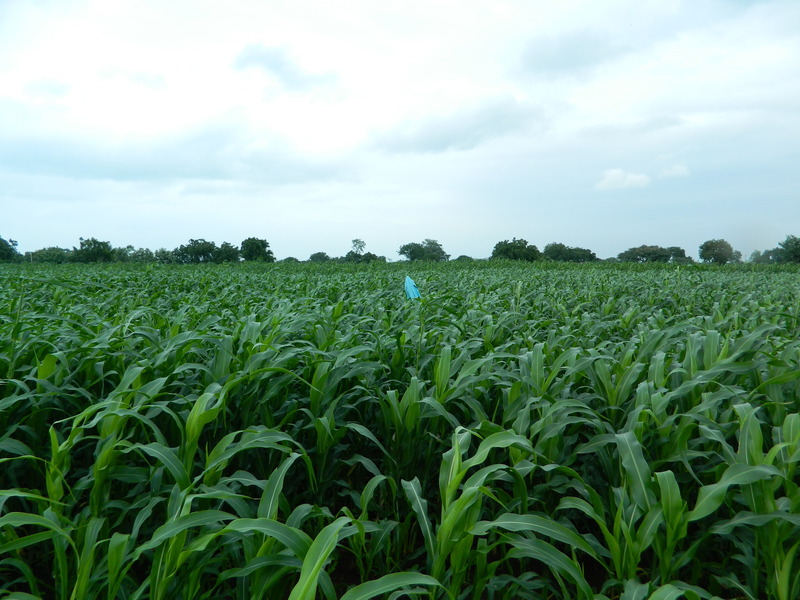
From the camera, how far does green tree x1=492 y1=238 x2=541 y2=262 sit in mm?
48906

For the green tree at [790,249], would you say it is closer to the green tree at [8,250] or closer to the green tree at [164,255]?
the green tree at [164,255]

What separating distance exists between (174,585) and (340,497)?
3.08ft

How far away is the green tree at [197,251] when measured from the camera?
138 feet

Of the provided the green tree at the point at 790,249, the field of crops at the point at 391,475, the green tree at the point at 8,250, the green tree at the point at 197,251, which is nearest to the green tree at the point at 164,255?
the green tree at the point at 197,251

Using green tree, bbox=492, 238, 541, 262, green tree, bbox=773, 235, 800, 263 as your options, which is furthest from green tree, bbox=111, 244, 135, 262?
green tree, bbox=773, 235, 800, 263

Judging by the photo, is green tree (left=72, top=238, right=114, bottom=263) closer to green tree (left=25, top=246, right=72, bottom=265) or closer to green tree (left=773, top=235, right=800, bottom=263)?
green tree (left=25, top=246, right=72, bottom=265)

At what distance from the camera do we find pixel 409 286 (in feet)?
16.9

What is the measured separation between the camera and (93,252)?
145 feet

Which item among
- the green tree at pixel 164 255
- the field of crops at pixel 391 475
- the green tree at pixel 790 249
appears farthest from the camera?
the green tree at pixel 790 249

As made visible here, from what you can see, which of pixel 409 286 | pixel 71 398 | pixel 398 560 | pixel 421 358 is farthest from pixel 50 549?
pixel 409 286

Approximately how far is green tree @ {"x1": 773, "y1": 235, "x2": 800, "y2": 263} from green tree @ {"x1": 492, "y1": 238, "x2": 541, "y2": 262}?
1132 inches

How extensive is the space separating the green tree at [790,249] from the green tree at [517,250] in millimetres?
28750

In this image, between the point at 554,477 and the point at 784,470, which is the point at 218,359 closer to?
the point at 554,477

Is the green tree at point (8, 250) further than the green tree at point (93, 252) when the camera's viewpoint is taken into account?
Yes
